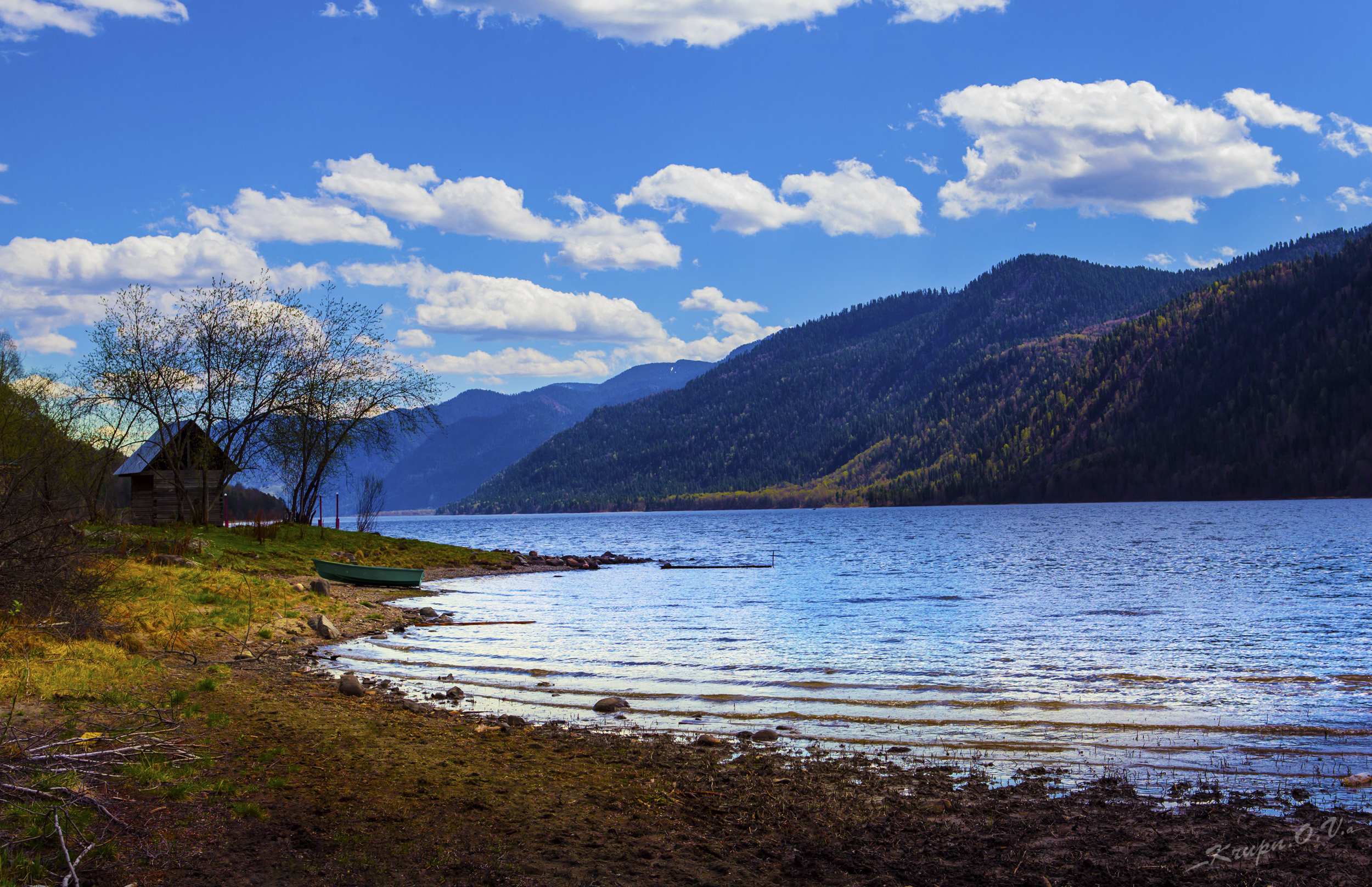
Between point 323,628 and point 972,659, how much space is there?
18995 mm

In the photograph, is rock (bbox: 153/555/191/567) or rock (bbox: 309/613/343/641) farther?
rock (bbox: 153/555/191/567)

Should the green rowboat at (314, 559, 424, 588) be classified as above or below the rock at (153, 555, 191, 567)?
below

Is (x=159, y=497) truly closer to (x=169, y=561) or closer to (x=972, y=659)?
(x=169, y=561)

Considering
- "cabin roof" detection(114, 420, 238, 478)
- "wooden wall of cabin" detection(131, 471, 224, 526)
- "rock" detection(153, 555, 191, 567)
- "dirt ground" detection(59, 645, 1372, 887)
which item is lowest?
"dirt ground" detection(59, 645, 1372, 887)

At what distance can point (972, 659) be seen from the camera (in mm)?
23547

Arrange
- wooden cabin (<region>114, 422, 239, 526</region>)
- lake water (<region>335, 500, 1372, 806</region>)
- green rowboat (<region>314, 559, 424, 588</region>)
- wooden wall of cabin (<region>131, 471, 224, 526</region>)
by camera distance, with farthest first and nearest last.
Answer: wooden wall of cabin (<region>131, 471, 224, 526</region>) → wooden cabin (<region>114, 422, 239, 526</region>) → green rowboat (<region>314, 559, 424, 588</region>) → lake water (<region>335, 500, 1372, 806</region>)

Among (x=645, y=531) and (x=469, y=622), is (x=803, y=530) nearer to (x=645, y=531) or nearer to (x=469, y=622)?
(x=645, y=531)

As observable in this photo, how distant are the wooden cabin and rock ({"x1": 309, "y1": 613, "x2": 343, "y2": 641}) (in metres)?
29.1

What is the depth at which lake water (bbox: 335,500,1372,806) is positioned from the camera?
Result: 547 inches

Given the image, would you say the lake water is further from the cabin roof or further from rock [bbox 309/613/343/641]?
the cabin roof

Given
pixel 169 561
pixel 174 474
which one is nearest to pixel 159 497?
pixel 174 474

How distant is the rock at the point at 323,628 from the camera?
86.6ft

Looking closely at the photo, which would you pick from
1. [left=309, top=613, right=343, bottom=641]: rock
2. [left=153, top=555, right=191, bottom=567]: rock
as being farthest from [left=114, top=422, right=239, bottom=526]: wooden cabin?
[left=309, top=613, right=343, bottom=641]: rock

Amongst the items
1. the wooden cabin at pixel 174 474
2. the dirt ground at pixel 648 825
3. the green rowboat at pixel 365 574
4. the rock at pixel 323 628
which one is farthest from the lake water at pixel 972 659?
the wooden cabin at pixel 174 474
